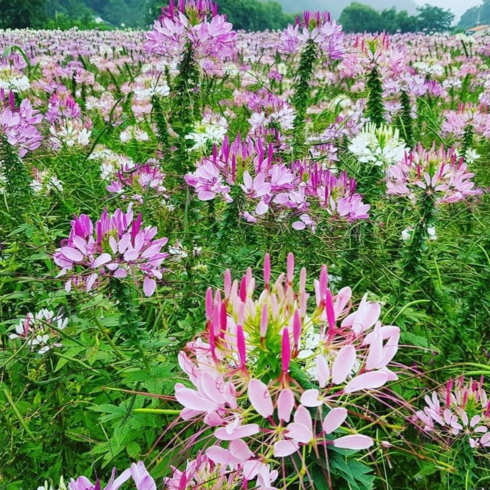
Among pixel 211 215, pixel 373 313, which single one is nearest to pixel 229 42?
pixel 211 215

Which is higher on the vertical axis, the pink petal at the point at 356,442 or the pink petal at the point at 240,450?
the pink petal at the point at 356,442

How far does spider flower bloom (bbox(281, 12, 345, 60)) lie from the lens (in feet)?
6.79

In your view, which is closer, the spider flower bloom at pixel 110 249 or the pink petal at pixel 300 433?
the pink petal at pixel 300 433

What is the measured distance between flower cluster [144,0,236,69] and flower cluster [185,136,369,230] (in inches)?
14.9

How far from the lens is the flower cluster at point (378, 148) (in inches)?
71.1

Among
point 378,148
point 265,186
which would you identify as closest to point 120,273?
point 265,186

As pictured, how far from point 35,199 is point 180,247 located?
836mm

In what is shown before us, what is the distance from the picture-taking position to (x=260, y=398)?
578 mm

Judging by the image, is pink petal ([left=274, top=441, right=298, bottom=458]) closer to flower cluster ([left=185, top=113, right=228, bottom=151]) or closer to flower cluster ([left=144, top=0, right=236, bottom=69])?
flower cluster ([left=144, top=0, right=236, bottom=69])

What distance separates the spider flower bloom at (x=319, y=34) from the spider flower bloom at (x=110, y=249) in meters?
1.38

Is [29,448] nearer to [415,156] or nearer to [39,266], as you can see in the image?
[39,266]

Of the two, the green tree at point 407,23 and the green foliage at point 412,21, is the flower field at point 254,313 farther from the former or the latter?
the green tree at point 407,23

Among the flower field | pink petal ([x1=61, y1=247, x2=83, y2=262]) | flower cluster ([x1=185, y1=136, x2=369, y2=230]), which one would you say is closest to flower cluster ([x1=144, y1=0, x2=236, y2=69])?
the flower field

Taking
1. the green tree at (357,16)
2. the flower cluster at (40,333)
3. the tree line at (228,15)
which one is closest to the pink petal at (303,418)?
the flower cluster at (40,333)
